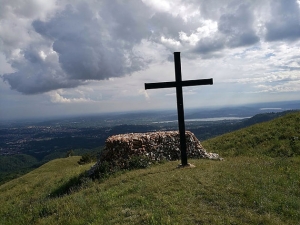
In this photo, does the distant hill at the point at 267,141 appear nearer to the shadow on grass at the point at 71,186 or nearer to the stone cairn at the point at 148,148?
the stone cairn at the point at 148,148

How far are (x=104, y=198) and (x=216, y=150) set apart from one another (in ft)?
38.5

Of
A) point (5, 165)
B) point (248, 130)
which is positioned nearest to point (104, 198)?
point (248, 130)

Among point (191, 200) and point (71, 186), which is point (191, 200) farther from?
point (71, 186)

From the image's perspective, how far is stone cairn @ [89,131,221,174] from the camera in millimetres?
14062

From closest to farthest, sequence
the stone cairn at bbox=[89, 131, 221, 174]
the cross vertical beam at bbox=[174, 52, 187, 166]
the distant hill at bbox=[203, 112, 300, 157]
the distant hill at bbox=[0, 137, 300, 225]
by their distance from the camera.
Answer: the distant hill at bbox=[0, 137, 300, 225] < the cross vertical beam at bbox=[174, 52, 187, 166] < the stone cairn at bbox=[89, 131, 221, 174] < the distant hill at bbox=[203, 112, 300, 157]

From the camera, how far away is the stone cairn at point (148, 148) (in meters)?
14.1

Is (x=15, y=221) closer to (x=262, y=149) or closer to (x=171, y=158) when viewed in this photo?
(x=171, y=158)

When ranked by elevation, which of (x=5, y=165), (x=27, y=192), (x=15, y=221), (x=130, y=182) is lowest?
(x=5, y=165)

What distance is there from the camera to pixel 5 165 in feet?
552

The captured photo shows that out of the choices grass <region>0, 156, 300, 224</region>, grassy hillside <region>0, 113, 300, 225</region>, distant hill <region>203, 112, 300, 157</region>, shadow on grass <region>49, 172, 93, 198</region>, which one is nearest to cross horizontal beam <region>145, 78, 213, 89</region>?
grassy hillside <region>0, 113, 300, 225</region>

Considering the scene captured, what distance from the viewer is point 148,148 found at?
14.8 m

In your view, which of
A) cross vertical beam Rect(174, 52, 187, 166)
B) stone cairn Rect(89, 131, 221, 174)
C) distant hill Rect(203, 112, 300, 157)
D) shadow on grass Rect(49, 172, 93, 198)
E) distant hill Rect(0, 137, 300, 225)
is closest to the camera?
distant hill Rect(0, 137, 300, 225)

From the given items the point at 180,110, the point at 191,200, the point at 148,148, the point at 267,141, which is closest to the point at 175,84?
the point at 180,110

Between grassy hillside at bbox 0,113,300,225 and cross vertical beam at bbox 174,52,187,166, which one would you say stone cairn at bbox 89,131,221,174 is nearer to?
grassy hillside at bbox 0,113,300,225
